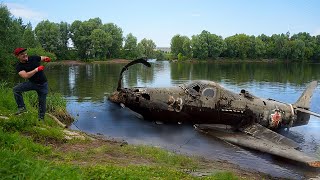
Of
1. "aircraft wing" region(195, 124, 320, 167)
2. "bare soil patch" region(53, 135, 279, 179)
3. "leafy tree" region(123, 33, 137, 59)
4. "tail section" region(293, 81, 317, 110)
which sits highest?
"leafy tree" region(123, 33, 137, 59)

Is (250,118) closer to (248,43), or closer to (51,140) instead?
(51,140)

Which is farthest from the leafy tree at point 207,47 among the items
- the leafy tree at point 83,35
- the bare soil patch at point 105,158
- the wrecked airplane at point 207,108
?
the bare soil patch at point 105,158

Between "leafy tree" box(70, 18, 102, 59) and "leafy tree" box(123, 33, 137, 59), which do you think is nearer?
"leafy tree" box(70, 18, 102, 59)

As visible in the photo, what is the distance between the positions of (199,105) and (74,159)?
40.1 ft

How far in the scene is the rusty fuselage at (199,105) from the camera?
68.5ft

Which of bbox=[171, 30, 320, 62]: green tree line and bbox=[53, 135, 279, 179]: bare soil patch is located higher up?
bbox=[171, 30, 320, 62]: green tree line

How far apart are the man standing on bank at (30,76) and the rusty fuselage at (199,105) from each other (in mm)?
8241

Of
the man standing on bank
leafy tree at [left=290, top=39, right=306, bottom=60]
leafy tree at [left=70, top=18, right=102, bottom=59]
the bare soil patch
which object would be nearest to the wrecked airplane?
the bare soil patch

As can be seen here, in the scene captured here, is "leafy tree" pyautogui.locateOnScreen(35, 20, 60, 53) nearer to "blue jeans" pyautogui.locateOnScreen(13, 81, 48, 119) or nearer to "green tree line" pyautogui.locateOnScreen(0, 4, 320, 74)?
"green tree line" pyautogui.locateOnScreen(0, 4, 320, 74)

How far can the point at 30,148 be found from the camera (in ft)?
32.4

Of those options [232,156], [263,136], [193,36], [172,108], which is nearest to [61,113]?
[172,108]

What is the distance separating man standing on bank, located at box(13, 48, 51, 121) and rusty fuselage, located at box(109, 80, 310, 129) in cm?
824

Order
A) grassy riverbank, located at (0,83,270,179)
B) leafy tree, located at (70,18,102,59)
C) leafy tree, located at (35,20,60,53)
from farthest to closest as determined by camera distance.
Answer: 1. leafy tree, located at (70,18,102,59)
2. leafy tree, located at (35,20,60,53)
3. grassy riverbank, located at (0,83,270,179)

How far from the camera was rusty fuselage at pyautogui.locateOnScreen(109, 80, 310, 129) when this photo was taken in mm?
20875
